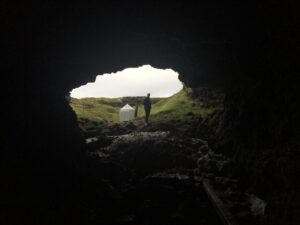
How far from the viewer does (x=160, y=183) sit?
51.6ft

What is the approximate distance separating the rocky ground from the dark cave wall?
123cm

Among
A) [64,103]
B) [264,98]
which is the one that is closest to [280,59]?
[264,98]

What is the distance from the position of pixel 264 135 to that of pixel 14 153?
10.8m

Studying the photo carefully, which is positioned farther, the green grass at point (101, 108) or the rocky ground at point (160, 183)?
the green grass at point (101, 108)

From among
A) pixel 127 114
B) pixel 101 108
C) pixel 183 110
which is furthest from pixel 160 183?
pixel 101 108

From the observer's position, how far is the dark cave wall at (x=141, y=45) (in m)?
11.5

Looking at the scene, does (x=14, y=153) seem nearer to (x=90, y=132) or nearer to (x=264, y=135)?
(x=264, y=135)

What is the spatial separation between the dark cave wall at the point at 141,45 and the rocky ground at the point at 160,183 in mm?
1229

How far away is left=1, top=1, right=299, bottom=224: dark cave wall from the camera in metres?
11.5

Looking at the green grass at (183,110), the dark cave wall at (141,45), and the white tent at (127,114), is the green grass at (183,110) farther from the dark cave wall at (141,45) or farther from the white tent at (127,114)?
the dark cave wall at (141,45)

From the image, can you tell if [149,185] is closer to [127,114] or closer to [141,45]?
[141,45]

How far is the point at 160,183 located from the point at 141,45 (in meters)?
9.54

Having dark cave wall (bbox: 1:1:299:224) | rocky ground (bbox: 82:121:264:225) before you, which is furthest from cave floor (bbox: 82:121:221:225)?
dark cave wall (bbox: 1:1:299:224)

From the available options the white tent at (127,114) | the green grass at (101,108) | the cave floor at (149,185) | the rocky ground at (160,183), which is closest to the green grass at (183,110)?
the white tent at (127,114)
